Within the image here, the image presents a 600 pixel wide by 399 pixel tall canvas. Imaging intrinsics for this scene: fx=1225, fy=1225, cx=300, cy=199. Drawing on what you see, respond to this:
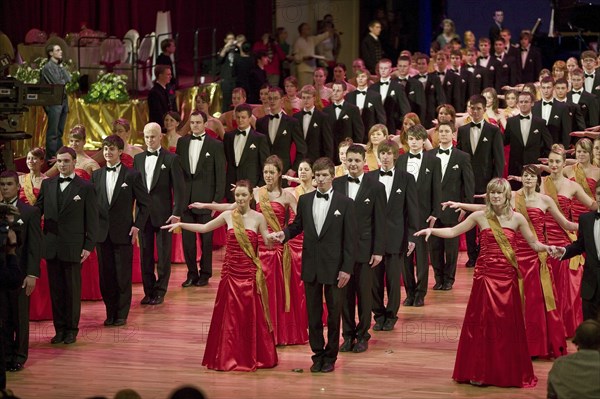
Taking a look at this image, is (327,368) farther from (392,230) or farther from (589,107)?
(589,107)

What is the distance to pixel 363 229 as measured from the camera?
8.99 m

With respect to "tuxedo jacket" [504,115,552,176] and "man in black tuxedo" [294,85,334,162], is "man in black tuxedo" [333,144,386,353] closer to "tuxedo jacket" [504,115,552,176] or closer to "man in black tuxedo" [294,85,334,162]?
"tuxedo jacket" [504,115,552,176]

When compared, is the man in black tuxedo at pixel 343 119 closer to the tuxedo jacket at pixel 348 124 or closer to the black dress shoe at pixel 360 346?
the tuxedo jacket at pixel 348 124

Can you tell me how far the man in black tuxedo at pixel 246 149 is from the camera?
39.0 feet

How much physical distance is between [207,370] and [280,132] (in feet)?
15.3

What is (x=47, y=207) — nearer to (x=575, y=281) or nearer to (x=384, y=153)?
(x=384, y=153)

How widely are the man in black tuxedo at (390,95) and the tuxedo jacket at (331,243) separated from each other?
6.64m

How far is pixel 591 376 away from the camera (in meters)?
5.97

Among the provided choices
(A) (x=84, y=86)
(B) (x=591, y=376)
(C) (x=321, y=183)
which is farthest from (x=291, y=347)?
(A) (x=84, y=86)

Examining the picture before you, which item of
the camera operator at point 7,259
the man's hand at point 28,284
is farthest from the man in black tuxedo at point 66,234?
the camera operator at point 7,259

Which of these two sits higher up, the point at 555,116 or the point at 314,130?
the point at 555,116

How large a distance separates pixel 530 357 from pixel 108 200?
3.77 m

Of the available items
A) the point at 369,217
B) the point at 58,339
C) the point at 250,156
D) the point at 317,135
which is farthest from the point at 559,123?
the point at 58,339

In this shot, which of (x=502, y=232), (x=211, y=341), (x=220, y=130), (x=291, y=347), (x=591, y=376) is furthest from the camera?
(x=220, y=130)
